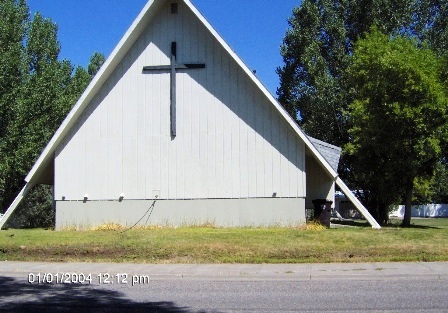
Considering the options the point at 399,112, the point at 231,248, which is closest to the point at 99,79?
the point at 231,248

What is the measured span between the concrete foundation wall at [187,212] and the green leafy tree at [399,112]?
6642 millimetres

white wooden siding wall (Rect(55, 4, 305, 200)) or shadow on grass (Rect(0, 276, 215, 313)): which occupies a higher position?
white wooden siding wall (Rect(55, 4, 305, 200))

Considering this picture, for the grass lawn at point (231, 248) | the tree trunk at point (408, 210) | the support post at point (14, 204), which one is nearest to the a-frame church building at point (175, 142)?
the support post at point (14, 204)

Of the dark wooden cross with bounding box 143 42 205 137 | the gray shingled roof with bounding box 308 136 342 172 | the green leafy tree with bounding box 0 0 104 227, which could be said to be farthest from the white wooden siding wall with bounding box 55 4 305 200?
the green leafy tree with bounding box 0 0 104 227

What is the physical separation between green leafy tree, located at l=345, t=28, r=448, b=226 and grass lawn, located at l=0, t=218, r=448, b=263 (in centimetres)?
826

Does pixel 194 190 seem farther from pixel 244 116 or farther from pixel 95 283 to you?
pixel 95 283

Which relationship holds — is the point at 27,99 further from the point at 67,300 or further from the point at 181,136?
the point at 67,300

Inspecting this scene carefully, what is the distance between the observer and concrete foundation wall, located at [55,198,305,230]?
20.0 m

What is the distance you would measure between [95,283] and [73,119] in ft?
32.4

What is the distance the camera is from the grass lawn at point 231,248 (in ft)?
46.5

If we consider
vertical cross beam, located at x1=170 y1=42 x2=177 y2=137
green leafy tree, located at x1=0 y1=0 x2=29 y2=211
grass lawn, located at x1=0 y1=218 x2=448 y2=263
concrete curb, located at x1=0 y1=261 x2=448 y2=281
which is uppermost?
green leafy tree, located at x1=0 y1=0 x2=29 y2=211

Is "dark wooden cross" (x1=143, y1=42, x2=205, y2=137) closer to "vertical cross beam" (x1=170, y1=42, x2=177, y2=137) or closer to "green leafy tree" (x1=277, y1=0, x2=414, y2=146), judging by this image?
"vertical cross beam" (x1=170, y1=42, x2=177, y2=137)

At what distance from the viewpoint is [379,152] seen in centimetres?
2598

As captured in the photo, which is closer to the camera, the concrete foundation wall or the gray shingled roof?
the concrete foundation wall
